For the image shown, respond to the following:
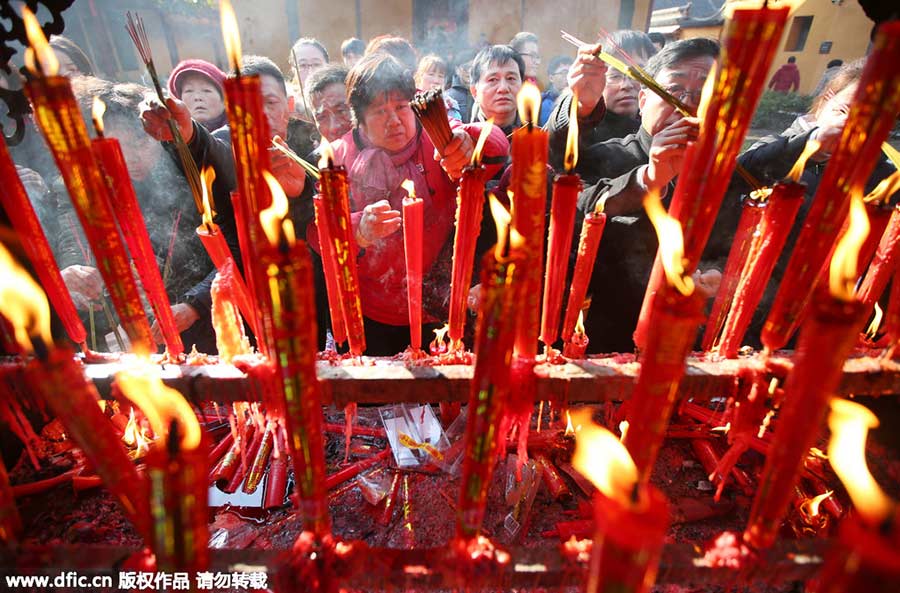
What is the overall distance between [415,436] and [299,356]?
110 cm

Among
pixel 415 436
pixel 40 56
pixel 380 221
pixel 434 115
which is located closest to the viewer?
pixel 40 56

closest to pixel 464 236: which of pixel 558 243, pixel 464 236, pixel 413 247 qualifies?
pixel 464 236

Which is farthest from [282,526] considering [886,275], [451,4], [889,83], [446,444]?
[451,4]

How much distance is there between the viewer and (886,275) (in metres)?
1.42

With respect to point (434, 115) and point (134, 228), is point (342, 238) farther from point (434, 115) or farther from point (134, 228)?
point (434, 115)

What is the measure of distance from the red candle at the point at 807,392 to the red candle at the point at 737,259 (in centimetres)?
52

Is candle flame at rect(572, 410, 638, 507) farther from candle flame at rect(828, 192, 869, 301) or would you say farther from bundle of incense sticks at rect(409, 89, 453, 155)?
bundle of incense sticks at rect(409, 89, 453, 155)

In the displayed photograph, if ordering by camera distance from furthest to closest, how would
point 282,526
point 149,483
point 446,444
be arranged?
point 446,444 → point 282,526 → point 149,483

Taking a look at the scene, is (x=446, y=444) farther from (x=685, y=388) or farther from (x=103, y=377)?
(x=103, y=377)

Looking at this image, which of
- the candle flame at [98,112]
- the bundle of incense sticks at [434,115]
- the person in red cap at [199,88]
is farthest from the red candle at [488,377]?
the person in red cap at [199,88]

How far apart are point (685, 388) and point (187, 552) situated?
1.22m

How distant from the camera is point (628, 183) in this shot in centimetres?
235

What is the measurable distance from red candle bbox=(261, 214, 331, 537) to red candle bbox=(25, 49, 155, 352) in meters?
0.54

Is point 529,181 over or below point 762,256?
over
